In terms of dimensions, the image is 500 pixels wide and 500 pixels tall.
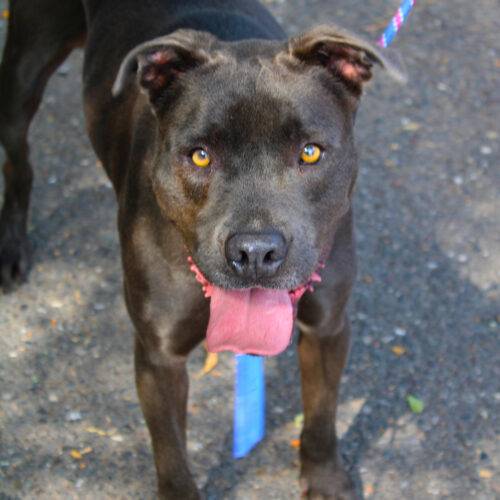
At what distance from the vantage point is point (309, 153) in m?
2.82

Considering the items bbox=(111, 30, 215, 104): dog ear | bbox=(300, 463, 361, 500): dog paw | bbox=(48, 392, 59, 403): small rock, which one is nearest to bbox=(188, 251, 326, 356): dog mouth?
bbox=(111, 30, 215, 104): dog ear

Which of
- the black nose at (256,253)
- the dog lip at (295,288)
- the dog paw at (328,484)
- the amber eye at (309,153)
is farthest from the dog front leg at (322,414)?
the amber eye at (309,153)

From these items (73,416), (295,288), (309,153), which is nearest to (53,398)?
(73,416)

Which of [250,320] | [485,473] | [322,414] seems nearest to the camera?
[250,320]

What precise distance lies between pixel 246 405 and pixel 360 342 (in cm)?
86

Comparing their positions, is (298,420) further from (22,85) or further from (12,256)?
(22,85)

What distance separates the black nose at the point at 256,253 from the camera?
266 centimetres

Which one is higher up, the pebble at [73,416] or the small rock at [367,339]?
the small rock at [367,339]

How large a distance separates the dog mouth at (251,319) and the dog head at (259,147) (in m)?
0.09

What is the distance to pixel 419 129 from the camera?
5.82m

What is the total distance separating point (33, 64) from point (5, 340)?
1492 mm

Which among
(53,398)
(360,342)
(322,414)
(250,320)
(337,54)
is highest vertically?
(337,54)

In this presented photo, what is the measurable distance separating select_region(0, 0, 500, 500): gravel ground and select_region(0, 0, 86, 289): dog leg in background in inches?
7.6

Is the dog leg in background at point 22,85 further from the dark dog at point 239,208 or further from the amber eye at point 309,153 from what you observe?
the amber eye at point 309,153
